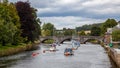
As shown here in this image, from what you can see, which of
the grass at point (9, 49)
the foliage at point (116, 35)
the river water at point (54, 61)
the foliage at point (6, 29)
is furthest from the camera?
the foliage at point (116, 35)

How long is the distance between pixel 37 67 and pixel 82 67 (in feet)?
22.8

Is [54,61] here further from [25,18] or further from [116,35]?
[116,35]

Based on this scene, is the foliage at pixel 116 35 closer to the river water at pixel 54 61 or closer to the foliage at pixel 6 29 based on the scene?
the foliage at pixel 6 29

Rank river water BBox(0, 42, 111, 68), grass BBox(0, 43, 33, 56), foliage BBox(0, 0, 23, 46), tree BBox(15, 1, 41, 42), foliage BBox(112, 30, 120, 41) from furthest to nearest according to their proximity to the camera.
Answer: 1. foliage BBox(112, 30, 120, 41)
2. tree BBox(15, 1, 41, 42)
3. foliage BBox(0, 0, 23, 46)
4. grass BBox(0, 43, 33, 56)
5. river water BBox(0, 42, 111, 68)

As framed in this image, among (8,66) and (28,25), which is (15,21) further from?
(8,66)

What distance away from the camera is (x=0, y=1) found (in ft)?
321

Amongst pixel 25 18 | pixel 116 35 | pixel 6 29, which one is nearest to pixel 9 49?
pixel 6 29

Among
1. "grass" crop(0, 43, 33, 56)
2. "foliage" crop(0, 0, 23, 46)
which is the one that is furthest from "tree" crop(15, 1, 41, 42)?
"foliage" crop(0, 0, 23, 46)

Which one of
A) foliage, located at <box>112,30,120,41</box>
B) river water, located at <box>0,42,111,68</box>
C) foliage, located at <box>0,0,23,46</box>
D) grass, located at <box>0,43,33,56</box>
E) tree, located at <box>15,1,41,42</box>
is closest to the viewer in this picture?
river water, located at <box>0,42,111,68</box>

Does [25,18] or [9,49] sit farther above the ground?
[25,18]

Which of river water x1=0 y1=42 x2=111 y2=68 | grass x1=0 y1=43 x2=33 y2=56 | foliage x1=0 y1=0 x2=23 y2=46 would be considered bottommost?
river water x1=0 y1=42 x2=111 y2=68

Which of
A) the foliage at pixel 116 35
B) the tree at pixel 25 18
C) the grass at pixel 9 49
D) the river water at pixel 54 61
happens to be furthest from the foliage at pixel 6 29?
the foliage at pixel 116 35

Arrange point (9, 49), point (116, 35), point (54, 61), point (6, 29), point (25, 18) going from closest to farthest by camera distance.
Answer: point (54, 61)
point (6, 29)
point (9, 49)
point (25, 18)
point (116, 35)

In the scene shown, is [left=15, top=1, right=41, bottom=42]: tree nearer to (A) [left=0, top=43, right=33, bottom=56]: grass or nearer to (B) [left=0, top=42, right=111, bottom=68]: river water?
(A) [left=0, top=43, right=33, bottom=56]: grass
